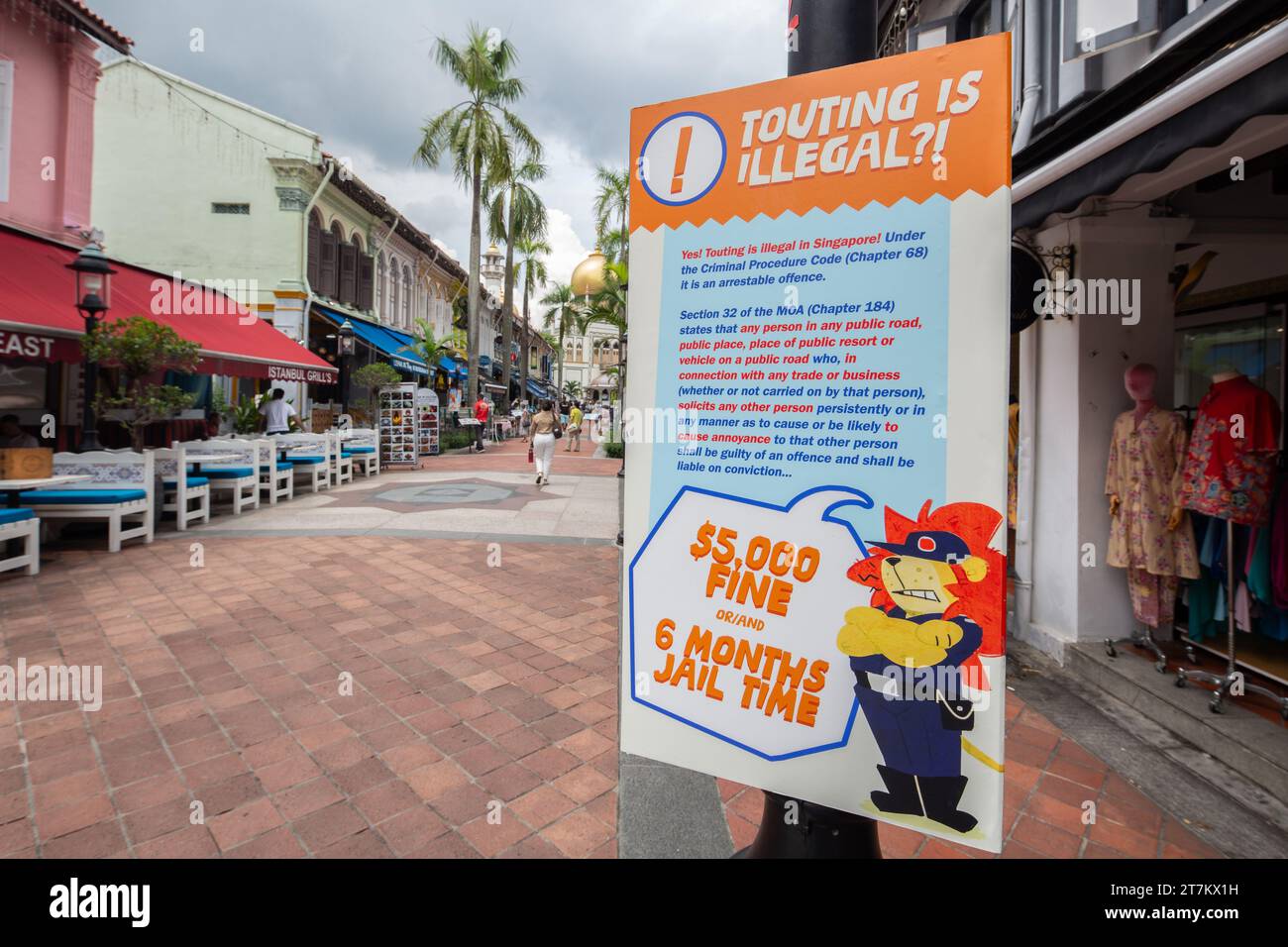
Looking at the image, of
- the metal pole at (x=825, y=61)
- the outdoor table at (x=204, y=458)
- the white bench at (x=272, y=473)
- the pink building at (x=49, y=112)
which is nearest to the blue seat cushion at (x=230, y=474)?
the outdoor table at (x=204, y=458)

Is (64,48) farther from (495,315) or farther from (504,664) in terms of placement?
(495,315)

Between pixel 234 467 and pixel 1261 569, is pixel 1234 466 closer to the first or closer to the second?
pixel 1261 569

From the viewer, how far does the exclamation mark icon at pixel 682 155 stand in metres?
1.60

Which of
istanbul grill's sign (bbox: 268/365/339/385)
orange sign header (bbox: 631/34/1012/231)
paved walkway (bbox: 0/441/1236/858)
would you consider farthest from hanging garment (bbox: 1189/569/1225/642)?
istanbul grill's sign (bbox: 268/365/339/385)

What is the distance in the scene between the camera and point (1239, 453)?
336cm

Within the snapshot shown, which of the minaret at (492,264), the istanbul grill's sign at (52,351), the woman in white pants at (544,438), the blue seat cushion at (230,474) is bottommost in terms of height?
the blue seat cushion at (230,474)

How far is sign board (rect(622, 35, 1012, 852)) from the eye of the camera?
1336 mm

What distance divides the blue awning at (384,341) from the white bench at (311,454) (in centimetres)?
707

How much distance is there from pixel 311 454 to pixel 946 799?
11.5 meters

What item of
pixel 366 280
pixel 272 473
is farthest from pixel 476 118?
pixel 272 473

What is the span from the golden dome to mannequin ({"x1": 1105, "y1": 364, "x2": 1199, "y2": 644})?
38.2 feet

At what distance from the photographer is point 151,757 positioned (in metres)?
2.83

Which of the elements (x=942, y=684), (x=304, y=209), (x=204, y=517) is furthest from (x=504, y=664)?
(x=304, y=209)

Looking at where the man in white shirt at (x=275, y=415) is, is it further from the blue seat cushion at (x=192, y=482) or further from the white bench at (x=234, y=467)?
the blue seat cushion at (x=192, y=482)
